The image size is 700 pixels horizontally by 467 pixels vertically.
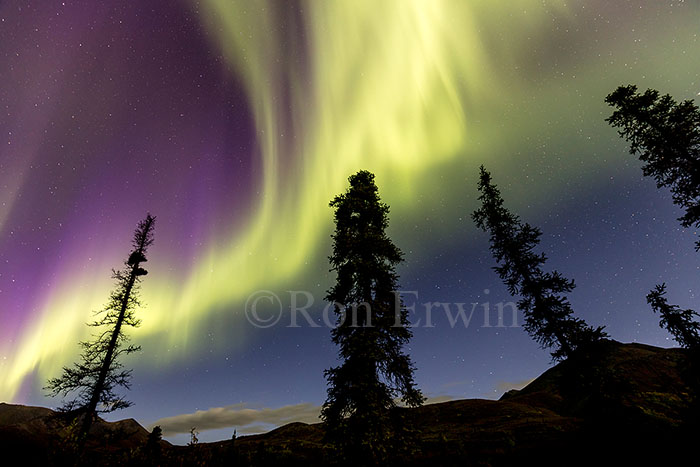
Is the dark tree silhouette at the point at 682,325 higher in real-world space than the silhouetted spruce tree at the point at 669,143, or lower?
lower

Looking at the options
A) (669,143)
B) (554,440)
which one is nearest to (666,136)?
(669,143)

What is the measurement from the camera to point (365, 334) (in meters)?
11.6

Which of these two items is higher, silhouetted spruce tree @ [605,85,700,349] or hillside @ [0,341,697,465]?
silhouetted spruce tree @ [605,85,700,349]

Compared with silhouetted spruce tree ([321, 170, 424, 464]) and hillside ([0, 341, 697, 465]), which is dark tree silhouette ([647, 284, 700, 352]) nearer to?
hillside ([0, 341, 697, 465])

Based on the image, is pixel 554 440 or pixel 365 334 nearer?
pixel 365 334

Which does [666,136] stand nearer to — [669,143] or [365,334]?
[669,143]

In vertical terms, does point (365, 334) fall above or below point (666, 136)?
below

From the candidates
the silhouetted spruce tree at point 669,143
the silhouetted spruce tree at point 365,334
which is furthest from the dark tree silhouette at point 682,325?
the silhouetted spruce tree at point 365,334

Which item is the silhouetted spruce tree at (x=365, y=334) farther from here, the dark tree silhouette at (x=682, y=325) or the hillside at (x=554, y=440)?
the dark tree silhouette at (x=682, y=325)

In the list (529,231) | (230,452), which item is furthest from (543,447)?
(230,452)

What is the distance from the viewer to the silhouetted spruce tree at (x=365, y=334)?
408 inches

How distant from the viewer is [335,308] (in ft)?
44.4

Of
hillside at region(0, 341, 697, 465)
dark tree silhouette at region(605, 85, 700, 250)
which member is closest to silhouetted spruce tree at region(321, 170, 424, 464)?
hillside at region(0, 341, 697, 465)

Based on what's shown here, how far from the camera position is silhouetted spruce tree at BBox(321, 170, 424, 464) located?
1036cm
